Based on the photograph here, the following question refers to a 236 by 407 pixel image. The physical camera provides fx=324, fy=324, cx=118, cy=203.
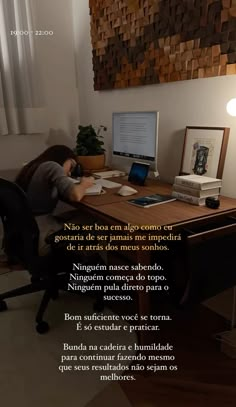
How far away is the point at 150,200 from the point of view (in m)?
1.64

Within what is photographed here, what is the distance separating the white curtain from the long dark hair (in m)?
0.91

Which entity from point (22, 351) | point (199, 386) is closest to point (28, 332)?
point (22, 351)

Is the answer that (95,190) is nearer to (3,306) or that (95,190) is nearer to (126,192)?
(126,192)

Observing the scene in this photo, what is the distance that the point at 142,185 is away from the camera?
2.00 meters

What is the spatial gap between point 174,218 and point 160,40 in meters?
1.14

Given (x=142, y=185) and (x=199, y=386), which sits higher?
(x=142, y=185)

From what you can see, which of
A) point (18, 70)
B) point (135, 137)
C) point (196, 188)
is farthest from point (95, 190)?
point (18, 70)

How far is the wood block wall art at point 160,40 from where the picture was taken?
5.16 ft

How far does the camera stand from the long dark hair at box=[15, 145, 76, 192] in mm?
1813

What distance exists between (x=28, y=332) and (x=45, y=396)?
1.48 ft

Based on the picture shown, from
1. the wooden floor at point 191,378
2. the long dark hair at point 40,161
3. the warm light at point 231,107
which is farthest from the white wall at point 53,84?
the wooden floor at point 191,378

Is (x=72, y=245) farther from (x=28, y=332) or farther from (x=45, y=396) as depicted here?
(x=45, y=396)

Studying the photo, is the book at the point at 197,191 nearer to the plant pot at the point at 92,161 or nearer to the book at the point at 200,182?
the book at the point at 200,182

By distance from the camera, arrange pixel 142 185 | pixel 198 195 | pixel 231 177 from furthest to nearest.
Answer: pixel 142 185 → pixel 231 177 → pixel 198 195
